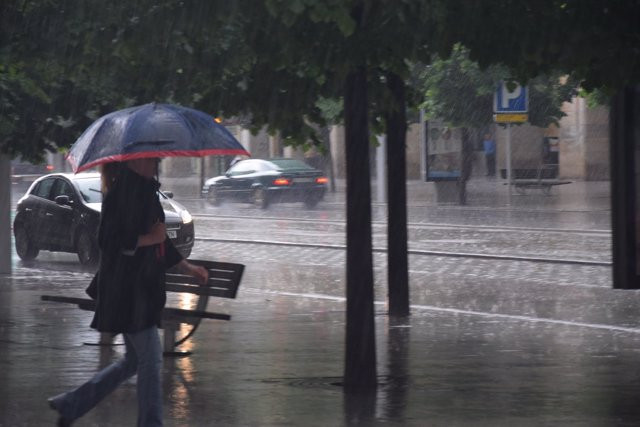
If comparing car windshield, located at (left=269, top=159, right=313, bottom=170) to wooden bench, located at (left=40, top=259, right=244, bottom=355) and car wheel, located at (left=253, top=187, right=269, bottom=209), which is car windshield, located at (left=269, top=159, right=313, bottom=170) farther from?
wooden bench, located at (left=40, top=259, right=244, bottom=355)

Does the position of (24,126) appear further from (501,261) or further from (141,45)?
(501,261)

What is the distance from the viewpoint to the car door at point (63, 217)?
21.5m

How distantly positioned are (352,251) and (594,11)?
209 cm

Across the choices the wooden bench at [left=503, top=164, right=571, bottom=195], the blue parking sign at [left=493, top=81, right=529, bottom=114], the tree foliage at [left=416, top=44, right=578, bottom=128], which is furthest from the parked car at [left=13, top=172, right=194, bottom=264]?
the wooden bench at [left=503, top=164, right=571, bottom=195]

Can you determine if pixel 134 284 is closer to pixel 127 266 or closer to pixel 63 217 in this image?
pixel 127 266

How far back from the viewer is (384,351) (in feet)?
35.9

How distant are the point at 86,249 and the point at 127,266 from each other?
14.4 metres

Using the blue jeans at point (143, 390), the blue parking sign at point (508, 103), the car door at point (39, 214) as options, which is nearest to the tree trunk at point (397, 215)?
the blue jeans at point (143, 390)

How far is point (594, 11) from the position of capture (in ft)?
26.2

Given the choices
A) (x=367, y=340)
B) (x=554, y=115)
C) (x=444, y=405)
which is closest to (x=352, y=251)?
(x=367, y=340)

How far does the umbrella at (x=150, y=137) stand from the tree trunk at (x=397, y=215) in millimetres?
3452

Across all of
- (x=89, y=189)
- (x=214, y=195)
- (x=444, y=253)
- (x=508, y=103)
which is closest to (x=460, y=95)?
(x=508, y=103)

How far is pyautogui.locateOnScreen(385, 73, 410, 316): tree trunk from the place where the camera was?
1298 cm

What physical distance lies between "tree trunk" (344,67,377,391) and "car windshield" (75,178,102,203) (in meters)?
13.4
